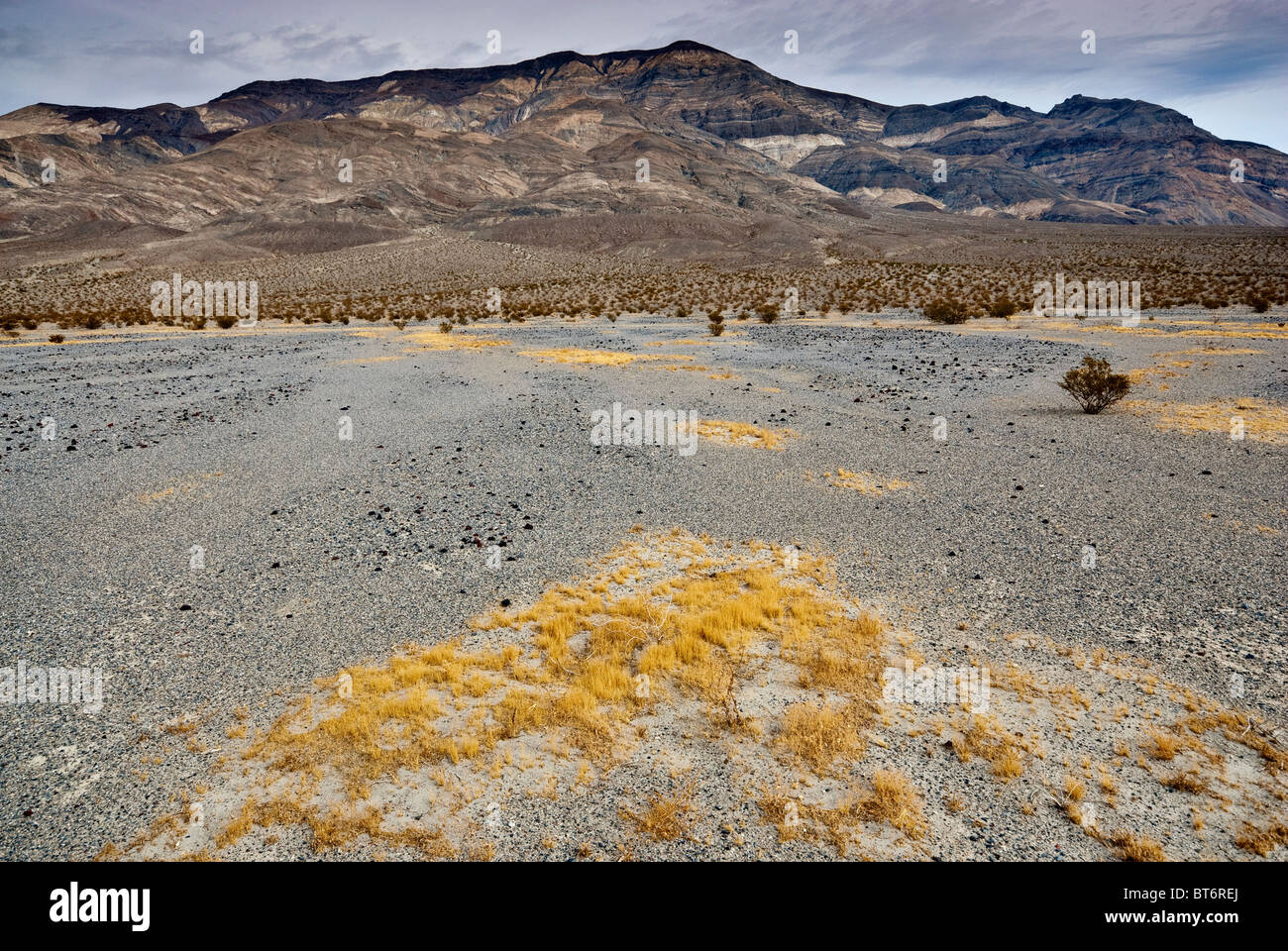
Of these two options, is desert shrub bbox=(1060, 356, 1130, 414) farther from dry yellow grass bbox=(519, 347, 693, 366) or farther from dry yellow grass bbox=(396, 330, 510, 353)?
dry yellow grass bbox=(396, 330, 510, 353)

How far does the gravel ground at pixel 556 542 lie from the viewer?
475 centimetres

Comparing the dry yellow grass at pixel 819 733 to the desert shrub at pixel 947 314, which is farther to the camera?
the desert shrub at pixel 947 314

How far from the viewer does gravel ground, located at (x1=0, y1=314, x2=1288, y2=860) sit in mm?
4750

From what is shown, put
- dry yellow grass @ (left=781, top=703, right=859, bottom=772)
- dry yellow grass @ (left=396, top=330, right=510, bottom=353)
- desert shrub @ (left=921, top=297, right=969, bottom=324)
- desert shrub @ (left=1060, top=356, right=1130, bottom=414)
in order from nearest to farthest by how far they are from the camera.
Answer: dry yellow grass @ (left=781, top=703, right=859, bottom=772) < desert shrub @ (left=1060, top=356, right=1130, bottom=414) < dry yellow grass @ (left=396, top=330, right=510, bottom=353) < desert shrub @ (left=921, top=297, right=969, bottom=324)

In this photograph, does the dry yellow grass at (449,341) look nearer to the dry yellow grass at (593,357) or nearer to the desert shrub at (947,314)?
the dry yellow grass at (593,357)

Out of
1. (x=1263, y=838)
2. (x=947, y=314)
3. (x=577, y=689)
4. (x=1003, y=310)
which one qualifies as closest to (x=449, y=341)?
(x=947, y=314)

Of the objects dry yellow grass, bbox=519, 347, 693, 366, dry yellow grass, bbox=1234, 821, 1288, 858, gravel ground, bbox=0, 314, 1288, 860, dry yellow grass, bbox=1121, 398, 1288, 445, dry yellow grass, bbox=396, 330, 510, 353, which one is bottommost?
dry yellow grass, bbox=1234, 821, 1288, 858

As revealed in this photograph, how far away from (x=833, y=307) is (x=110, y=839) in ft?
152

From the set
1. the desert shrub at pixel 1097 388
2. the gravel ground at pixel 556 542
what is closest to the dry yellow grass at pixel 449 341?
the gravel ground at pixel 556 542

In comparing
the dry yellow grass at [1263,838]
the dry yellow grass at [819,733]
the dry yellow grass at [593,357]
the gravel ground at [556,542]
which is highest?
the dry yellow grass at [593,357]

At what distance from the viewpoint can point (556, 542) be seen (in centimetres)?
920

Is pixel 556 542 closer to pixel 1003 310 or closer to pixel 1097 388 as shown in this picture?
pixel 1097 388

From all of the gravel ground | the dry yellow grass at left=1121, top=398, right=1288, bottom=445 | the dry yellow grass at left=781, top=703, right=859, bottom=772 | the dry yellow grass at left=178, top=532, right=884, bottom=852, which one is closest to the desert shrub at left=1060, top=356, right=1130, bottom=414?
the gravel ground

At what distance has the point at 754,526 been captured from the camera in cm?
965
